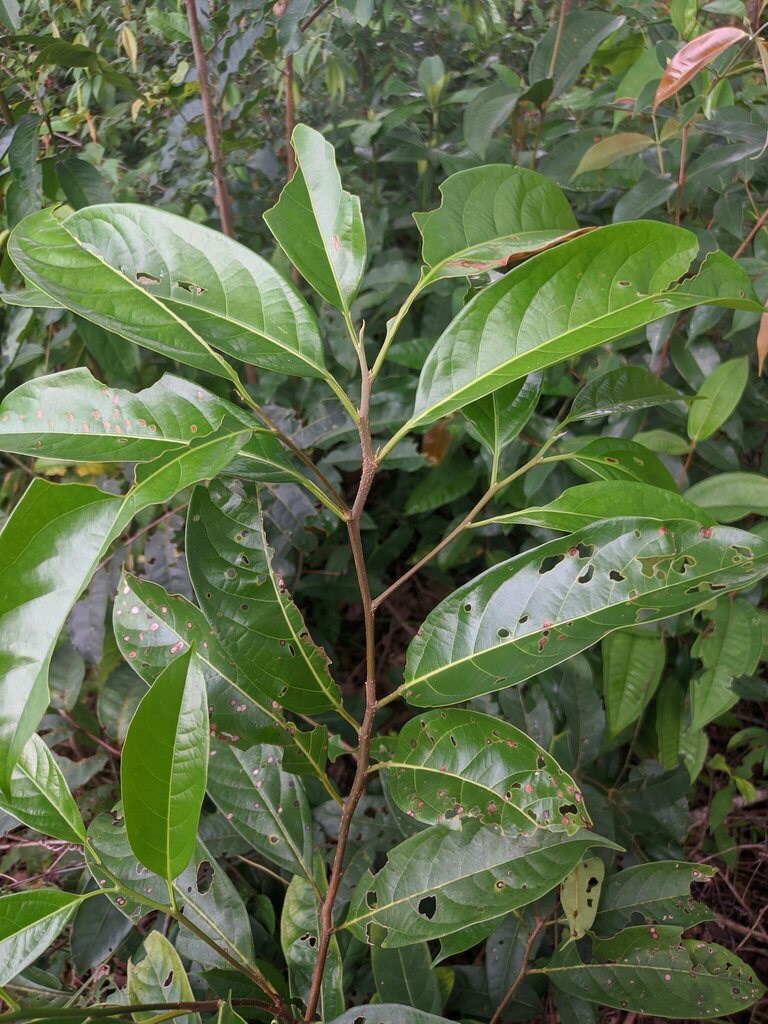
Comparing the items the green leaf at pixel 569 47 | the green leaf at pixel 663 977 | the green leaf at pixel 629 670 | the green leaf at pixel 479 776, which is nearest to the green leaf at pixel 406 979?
the green leaf at pixel 663 977

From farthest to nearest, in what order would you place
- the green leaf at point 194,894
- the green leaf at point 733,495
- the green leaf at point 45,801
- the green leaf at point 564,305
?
1. the green leaf at point 733,495
2. the green leaf at point 194,894
3. the green leaf at point 45,801
4. the green leaf at point 564,305

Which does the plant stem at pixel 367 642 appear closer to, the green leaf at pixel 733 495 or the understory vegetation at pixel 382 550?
the understory vegetation at pixel 382 550

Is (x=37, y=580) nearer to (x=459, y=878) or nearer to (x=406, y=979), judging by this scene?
(x=459, y=878)

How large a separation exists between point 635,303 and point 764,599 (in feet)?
2.89

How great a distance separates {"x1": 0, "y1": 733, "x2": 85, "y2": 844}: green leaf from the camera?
1.79ft

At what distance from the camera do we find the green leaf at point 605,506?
1.67 feet

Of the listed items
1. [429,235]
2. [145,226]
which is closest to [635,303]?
[429,235]

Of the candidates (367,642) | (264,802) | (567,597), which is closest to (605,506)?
(567,597)

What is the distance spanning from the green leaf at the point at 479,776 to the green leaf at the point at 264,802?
16cm

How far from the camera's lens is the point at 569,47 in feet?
3.27

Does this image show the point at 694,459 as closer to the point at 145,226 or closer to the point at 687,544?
the point at 687,544

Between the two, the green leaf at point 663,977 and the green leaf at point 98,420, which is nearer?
the green leaf at point 98,420

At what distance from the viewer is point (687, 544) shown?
469mm

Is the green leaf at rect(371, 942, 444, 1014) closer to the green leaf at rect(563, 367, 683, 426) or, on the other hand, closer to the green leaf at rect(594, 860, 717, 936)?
the green leaf at rect(594, 860, 717, 936)
